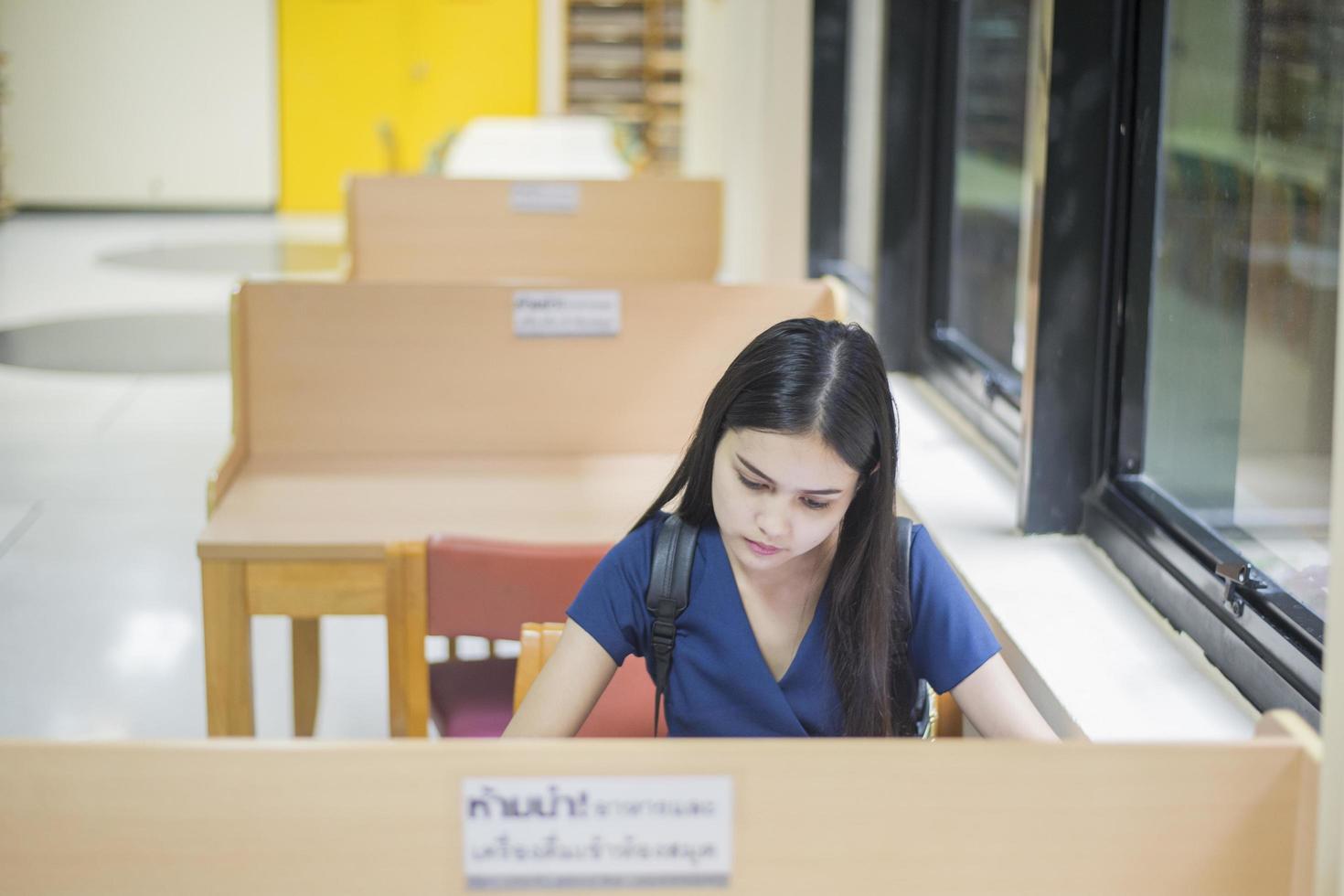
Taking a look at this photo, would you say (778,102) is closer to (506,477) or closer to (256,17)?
(506,477)

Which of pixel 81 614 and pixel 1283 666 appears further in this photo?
pixel 81 614

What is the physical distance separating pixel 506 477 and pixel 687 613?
Result: 126 centimetres

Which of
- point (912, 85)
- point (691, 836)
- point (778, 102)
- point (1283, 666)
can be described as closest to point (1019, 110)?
point (912, 85)

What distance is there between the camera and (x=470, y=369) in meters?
2.96

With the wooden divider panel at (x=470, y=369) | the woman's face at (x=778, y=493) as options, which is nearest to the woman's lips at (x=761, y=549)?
the woman's face at (x=778, y=493)

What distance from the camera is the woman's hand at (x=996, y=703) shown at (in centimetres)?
152

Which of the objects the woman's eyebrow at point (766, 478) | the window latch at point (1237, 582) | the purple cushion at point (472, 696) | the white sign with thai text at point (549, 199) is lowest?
the purple cushion at point (472, 696)

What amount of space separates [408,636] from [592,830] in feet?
3.57

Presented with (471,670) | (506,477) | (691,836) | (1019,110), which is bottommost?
(471,670)

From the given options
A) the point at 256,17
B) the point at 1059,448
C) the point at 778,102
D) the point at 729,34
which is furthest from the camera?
the point at 256,17

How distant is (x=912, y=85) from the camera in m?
3.67

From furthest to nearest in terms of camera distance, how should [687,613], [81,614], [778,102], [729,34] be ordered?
[729,34]
[778,102]
[81,614]
[687,613]

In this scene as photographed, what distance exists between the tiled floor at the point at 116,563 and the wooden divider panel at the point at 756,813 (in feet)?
7.55

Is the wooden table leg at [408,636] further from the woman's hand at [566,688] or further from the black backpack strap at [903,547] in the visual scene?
the black backpack strap at [903,547]
